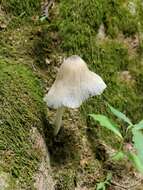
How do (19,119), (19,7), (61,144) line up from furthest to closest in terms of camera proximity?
(19,7)
(61,144)
(19,119)

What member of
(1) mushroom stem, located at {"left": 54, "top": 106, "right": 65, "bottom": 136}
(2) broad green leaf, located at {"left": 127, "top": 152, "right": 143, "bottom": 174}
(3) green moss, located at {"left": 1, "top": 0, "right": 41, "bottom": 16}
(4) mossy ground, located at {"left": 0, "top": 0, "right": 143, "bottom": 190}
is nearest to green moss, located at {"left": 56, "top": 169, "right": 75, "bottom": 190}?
(4) mossy ground, located at {"left": 0, "top": 0, "right": 143, "bottom": 190}

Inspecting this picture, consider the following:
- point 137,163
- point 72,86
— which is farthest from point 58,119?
point 137,163

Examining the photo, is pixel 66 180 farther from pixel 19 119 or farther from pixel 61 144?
pixel 19 119

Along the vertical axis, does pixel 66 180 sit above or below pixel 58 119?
below

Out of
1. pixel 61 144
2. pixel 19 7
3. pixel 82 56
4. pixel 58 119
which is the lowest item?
pixel 61 144

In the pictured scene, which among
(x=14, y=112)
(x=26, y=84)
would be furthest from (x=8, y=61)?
(x=14, y=112)

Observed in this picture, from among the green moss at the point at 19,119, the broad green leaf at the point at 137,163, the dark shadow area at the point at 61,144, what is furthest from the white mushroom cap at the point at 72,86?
the broad green leaf at the point at 137,163

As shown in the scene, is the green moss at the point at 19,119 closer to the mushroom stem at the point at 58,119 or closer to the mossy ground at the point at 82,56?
the mossy ground at the point at 82,56

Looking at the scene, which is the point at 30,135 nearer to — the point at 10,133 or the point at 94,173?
the point at 10,133
